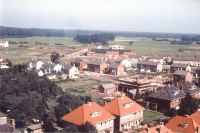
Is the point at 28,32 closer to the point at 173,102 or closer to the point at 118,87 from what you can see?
the point at 118,87

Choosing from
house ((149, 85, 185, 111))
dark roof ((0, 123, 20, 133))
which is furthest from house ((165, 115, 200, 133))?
dark roof ((0, 123, 20, 133))

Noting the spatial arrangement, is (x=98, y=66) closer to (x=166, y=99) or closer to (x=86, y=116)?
(x=166, y=99)

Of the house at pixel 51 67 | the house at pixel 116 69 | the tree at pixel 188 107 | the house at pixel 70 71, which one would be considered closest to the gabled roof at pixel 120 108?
the tree at pixel 188 107

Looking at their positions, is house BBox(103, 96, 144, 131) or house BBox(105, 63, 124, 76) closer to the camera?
house BBox(103, 96, 144, 131)

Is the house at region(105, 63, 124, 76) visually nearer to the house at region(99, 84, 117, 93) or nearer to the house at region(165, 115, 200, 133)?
the house at region(99, 84, 117, 93)

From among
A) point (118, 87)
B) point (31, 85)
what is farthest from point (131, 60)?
point (31, 85)

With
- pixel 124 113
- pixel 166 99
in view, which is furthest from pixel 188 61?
pixel 124 113
